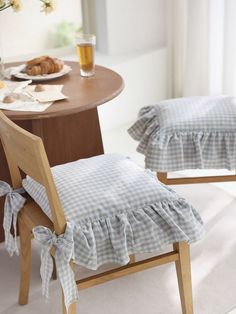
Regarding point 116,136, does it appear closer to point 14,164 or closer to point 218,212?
point 218,212

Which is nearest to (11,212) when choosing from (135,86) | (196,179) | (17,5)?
(17,5)

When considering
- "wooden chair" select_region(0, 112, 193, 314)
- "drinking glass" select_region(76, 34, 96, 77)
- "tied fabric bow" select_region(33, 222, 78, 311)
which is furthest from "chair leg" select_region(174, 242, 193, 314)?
"drinking glass" select_region(76, 34, 96, 77)

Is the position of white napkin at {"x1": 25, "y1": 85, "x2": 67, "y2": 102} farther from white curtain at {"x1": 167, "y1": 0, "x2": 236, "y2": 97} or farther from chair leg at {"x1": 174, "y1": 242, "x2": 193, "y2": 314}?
white curtain at {"x1": 167, "y1": 0, "x2": 236, "y2": 97}

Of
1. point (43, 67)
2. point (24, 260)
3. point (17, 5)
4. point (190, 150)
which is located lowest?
point (24, 260)

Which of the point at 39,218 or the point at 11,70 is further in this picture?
the point at 11,70

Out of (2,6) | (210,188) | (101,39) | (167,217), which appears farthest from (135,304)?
(101,39)

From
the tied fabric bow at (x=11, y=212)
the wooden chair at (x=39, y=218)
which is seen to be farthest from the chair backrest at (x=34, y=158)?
the tied fabric bow at (x=11, y=212)

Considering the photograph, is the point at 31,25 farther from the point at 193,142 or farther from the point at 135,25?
the point at 193,142

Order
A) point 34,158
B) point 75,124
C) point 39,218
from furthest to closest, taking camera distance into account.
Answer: point 75,124 → point 39,218 → point 34,158

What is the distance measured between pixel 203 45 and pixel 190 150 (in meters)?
1.45

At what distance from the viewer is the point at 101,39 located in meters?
3.92

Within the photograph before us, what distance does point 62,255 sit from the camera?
1745 mm

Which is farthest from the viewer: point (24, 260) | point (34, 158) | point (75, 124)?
point (75, 124)

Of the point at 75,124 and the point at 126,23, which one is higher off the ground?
the point at 126,23
